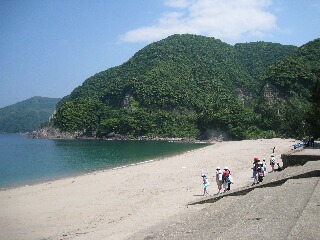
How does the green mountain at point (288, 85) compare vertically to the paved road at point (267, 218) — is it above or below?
above

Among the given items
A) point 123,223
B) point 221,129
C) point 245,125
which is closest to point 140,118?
point 221,129

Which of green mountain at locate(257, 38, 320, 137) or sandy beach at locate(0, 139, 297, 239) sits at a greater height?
green mountain at locate(257, 38, 320, 137)

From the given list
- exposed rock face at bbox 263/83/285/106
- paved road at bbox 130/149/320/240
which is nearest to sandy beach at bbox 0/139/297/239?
paved road at bbox 130/149/320/240

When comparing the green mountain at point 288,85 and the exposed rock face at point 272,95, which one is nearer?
the green mountain at point 288,85

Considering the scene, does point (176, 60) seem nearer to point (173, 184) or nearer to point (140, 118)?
point (140, 118)

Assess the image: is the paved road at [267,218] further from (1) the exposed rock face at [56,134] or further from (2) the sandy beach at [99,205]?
(1) the exposed rock face at [56,134]

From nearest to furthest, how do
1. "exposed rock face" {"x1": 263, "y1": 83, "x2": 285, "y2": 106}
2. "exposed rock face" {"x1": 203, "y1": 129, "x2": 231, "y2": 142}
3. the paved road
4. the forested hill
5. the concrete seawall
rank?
the paved road, the concrete seawall, "exposed rock face" {"x1": 203, "y1": 129, "x2": 231, "y2": 142}, the forested hill, "exposed rock face" {"x1": 263, "y1": 83, "x2": 285, "y2": 106}

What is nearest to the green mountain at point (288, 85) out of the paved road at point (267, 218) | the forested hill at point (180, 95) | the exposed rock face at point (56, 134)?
the forested hill at point (180, 95)

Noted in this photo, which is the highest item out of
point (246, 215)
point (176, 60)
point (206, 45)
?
point (206, 45)

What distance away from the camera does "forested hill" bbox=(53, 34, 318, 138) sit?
111875 millimetres

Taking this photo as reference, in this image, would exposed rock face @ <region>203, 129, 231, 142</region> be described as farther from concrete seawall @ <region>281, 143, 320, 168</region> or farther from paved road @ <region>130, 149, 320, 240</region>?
paved road @ <region>130, 149, 320, 240</region>

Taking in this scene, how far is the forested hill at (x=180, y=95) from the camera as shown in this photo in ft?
367

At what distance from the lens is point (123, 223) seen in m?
15.0

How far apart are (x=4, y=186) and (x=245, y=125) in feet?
270
